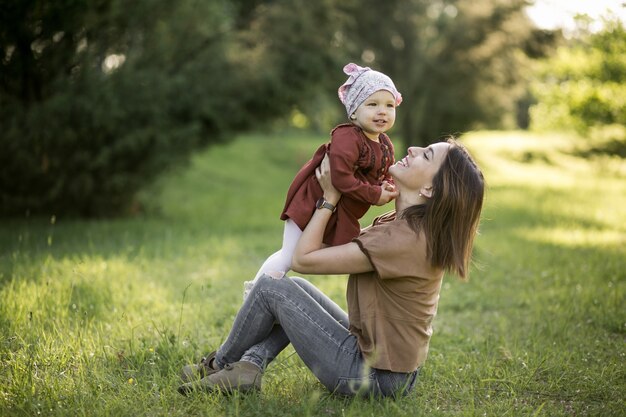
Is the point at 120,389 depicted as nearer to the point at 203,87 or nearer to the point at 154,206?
the point at 203,87

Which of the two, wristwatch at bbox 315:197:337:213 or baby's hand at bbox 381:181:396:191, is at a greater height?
baby's hand at bbox 381:181:396:191

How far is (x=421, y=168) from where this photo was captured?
323 centimetres

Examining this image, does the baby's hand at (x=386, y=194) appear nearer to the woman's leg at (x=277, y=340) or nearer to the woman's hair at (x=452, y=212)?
the woman's hair at (x=452, y=212)

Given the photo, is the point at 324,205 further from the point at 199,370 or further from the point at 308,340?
the point at 199,370

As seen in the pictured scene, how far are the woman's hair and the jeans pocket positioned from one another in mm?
698

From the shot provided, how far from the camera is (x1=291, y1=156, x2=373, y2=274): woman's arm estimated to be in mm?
3113

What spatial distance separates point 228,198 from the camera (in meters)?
14.4

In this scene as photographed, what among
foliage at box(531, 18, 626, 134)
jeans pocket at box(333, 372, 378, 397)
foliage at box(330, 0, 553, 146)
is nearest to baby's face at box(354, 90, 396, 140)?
jeans pocket at box(333, 372, 378, 397)

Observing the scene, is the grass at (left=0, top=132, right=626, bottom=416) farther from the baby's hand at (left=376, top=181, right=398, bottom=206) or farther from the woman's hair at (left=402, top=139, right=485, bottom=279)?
the baby's hand at (left=376, top=181, right=398, bottom=206)

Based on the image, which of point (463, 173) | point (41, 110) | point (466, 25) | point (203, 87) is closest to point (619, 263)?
point (463, 173)

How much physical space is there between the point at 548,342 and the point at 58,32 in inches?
301

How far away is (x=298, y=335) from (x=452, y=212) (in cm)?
104

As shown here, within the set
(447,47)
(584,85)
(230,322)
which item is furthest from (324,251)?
(447,47)

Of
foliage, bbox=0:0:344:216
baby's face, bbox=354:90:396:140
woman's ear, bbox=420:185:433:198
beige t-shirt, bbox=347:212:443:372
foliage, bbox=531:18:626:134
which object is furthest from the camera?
foliage, bbox=531:18:626:134
